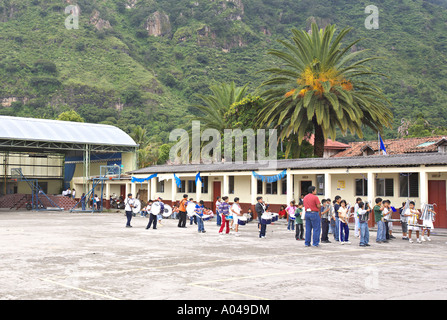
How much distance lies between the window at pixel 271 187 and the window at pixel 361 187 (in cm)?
624

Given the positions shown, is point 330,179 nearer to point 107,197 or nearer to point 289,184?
point 289,184

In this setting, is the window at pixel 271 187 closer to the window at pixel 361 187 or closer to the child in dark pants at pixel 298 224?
the window at pixel 361 187

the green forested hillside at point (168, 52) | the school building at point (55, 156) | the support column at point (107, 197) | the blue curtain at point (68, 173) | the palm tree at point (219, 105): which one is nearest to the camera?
the school building at point (55, 156)

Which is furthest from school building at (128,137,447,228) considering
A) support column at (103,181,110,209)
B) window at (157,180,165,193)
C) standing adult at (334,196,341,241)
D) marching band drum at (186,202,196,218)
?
marching band drum at (186,202,196,218)

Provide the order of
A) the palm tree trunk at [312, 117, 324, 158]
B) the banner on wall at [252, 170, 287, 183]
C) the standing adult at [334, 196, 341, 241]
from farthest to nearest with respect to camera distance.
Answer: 1. the palm tree trunk at [312, 117, 324, 158]
2. the banner on wall at [252, 170, 287, 183]
3. the standing adult at [334, 196, 341, 241]

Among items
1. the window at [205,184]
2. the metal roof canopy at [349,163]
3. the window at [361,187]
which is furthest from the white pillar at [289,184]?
the window at [205,184]

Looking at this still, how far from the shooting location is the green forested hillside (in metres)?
88.1

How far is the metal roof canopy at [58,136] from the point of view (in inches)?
1757

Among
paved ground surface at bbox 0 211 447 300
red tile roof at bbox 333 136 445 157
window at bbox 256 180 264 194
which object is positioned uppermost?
red tile roof at bbox 333 136 445 157

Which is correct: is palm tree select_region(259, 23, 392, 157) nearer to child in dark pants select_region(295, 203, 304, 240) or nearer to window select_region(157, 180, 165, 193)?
window select_region(157, 180, 165, 193)

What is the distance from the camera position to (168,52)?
391 ft

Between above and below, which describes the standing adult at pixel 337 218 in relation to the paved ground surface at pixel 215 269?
above

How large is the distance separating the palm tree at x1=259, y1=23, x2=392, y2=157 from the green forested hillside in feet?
120

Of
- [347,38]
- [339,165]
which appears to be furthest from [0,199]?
[347,38]
